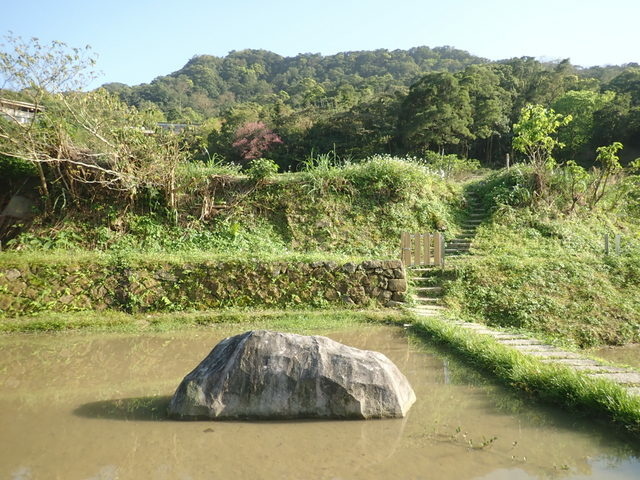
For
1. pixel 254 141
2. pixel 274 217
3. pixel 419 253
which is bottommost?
pixel 419 253

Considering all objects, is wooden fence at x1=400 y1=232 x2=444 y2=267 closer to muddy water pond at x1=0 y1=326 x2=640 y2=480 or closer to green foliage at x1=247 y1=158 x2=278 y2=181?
green foliage at x1=247 y1=158 x2=278 y2=181

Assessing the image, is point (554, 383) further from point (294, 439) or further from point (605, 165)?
point (605, 165)

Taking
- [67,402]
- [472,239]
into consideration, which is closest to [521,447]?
[67,402]

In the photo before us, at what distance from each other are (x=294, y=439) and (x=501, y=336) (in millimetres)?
4742

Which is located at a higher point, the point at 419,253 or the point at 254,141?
the point at 254,141

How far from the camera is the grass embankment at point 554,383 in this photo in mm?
4297

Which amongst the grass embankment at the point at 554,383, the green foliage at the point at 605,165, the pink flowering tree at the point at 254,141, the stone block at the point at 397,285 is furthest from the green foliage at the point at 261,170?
the pink flowering tree at the point at 254,141

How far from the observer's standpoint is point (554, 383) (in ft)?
16.4

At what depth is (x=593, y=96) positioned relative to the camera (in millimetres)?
30375

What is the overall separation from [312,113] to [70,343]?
82.8 ft

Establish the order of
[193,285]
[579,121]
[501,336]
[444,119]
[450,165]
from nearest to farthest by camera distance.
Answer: [501,336] < [193,285] < [450,165] < [444,119] < [579,121]

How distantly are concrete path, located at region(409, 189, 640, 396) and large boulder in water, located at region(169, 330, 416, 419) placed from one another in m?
2.35

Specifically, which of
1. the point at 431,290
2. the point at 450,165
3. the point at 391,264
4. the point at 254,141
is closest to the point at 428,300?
the point at 431,290

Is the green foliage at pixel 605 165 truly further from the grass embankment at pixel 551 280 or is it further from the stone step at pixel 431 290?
the stone step at pixel 431 290
